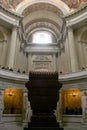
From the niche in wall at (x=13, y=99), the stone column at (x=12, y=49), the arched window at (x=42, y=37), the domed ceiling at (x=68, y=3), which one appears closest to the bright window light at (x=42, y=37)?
the arched window at (x=42, y=37)

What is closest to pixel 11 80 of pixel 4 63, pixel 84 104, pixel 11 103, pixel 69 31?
pixel 11 103

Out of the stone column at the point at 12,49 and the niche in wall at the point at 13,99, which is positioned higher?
the stone column at the point at 12,49

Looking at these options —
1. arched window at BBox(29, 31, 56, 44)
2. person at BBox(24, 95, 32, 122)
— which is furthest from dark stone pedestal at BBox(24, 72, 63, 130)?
arched window at BBox(29, 31, 56, 44)

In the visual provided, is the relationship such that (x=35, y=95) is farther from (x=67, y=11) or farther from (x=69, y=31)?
(x=67, y=11)

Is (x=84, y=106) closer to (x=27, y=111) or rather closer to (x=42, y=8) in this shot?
(x=27, y=111)

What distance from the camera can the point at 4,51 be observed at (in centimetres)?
1808

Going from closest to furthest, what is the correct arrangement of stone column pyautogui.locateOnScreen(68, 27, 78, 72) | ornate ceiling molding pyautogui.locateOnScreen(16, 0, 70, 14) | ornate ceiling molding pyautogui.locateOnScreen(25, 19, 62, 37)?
stone column pyautogui.locateOnScreen(68, 27, 78, 72) < ornate ceiling molding pyautogui.locateOnScreen(16, 0, 70, 14) < ornate ceiling molding pyautogui.locateOnScreen(25, 19, 62, 37)

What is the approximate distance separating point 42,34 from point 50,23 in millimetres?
2049

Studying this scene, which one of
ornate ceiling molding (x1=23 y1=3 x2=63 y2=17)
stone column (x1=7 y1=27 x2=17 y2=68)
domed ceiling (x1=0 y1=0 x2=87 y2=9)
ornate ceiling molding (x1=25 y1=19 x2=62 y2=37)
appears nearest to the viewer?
stone column (x1=7 y1=27 x2=17 y2=68)

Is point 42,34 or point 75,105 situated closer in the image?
point 75,105

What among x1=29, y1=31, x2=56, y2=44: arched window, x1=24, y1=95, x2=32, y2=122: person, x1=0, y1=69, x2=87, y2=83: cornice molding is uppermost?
x1=29, y1=31, x2=56, y2=44: arched window

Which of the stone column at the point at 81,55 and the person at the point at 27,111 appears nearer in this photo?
the person at the point at 27,111

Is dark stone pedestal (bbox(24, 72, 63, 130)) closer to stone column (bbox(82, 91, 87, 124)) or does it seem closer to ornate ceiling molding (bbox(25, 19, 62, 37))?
stone column (bbox(82, 91, 87, 124))

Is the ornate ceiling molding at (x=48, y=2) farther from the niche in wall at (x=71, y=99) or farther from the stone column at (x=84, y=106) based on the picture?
the stone column at (x=84, y=106)
